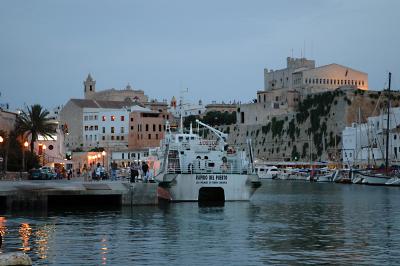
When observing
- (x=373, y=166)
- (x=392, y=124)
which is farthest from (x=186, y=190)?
(x=392, y=124)

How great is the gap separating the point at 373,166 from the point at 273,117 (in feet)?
150

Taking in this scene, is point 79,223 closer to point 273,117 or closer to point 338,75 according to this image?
point 273,117

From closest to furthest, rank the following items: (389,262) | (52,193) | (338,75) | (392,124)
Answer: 1. (389,262)
2. (52,193)
3. (392,124)
4. (338,75)

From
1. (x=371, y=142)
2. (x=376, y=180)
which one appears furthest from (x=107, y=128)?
(x=376, y=180)

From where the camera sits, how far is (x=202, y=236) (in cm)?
2864

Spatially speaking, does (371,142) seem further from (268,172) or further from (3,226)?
(3,226)

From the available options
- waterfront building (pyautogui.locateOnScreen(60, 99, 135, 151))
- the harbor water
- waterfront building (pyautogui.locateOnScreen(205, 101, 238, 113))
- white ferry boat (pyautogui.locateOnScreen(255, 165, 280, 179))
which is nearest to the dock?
the harbor water

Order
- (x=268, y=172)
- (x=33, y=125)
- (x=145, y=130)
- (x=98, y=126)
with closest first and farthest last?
(x=33, y=125) → (x=268, y=172) → (x=145, y=130) → (x=98, y=126)

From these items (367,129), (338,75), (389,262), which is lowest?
(389,262)

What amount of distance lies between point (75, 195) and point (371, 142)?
7803 cm

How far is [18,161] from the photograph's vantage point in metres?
64.8

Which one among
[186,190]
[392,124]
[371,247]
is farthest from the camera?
[392,124]

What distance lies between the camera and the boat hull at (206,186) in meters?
46.2

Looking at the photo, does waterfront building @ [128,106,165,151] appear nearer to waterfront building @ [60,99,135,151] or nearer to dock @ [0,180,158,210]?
waterfront building @ [60,99,135,151]
